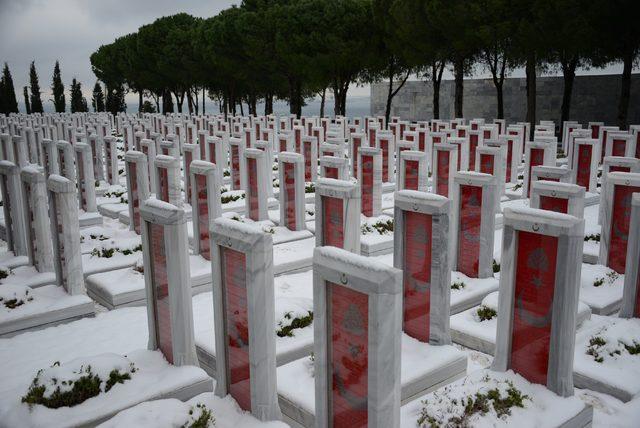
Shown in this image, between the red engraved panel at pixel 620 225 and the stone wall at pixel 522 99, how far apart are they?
92.5 ft

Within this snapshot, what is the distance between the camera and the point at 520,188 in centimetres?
1538

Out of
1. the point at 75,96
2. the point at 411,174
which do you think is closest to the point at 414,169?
the point at 411,174

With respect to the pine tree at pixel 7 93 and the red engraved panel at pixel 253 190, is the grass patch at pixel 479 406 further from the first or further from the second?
the pine tree at pixel 7 93

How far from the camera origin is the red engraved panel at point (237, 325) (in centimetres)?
499

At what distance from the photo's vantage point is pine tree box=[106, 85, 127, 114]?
6675 centimetres

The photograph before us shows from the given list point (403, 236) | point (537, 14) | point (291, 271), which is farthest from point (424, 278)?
point (537, 14)

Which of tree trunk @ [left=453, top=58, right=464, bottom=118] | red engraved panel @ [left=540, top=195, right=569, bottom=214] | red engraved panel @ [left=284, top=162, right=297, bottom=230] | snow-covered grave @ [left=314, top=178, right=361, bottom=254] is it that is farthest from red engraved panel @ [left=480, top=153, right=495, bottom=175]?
tree trunk @ [left=453, top=58, right=464, bottom=118]

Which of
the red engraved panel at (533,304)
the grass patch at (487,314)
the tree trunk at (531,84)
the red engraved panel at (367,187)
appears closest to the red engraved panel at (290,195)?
the red engraved panel at (367,187)

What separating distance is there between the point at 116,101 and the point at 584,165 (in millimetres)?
62679

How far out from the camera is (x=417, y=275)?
6.48 metres

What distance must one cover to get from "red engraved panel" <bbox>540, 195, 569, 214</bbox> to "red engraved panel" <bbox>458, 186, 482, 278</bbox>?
857 mm

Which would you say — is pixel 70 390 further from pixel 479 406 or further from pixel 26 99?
pixel 26 99

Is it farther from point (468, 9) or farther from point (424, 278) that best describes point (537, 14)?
point (424, 278)

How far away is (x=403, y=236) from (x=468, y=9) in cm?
2228
